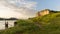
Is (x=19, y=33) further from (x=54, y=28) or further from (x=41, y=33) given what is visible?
(x=54, y=28)

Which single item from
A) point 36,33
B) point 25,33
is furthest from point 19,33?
point 36,33

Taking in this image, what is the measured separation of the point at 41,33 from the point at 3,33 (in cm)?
505

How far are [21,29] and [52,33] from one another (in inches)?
182

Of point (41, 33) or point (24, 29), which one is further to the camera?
point (24, 29)

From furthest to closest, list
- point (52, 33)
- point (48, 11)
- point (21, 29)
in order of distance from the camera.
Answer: point (48, 11)
point (21, 29)
point (52, 33)

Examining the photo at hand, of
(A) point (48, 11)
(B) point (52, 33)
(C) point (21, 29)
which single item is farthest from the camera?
(A) point (48, 11)

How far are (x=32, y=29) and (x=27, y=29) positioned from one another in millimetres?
711

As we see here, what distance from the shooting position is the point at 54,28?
25.7 m

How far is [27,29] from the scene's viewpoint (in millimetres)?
24891

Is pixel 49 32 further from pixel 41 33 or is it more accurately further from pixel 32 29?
pixel 32 29

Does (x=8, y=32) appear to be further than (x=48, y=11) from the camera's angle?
No

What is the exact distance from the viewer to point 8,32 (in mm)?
23500

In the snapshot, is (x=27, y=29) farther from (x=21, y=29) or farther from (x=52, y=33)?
(x=52, y=33)

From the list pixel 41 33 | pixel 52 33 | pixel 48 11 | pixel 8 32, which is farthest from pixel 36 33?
pixel 48 11
